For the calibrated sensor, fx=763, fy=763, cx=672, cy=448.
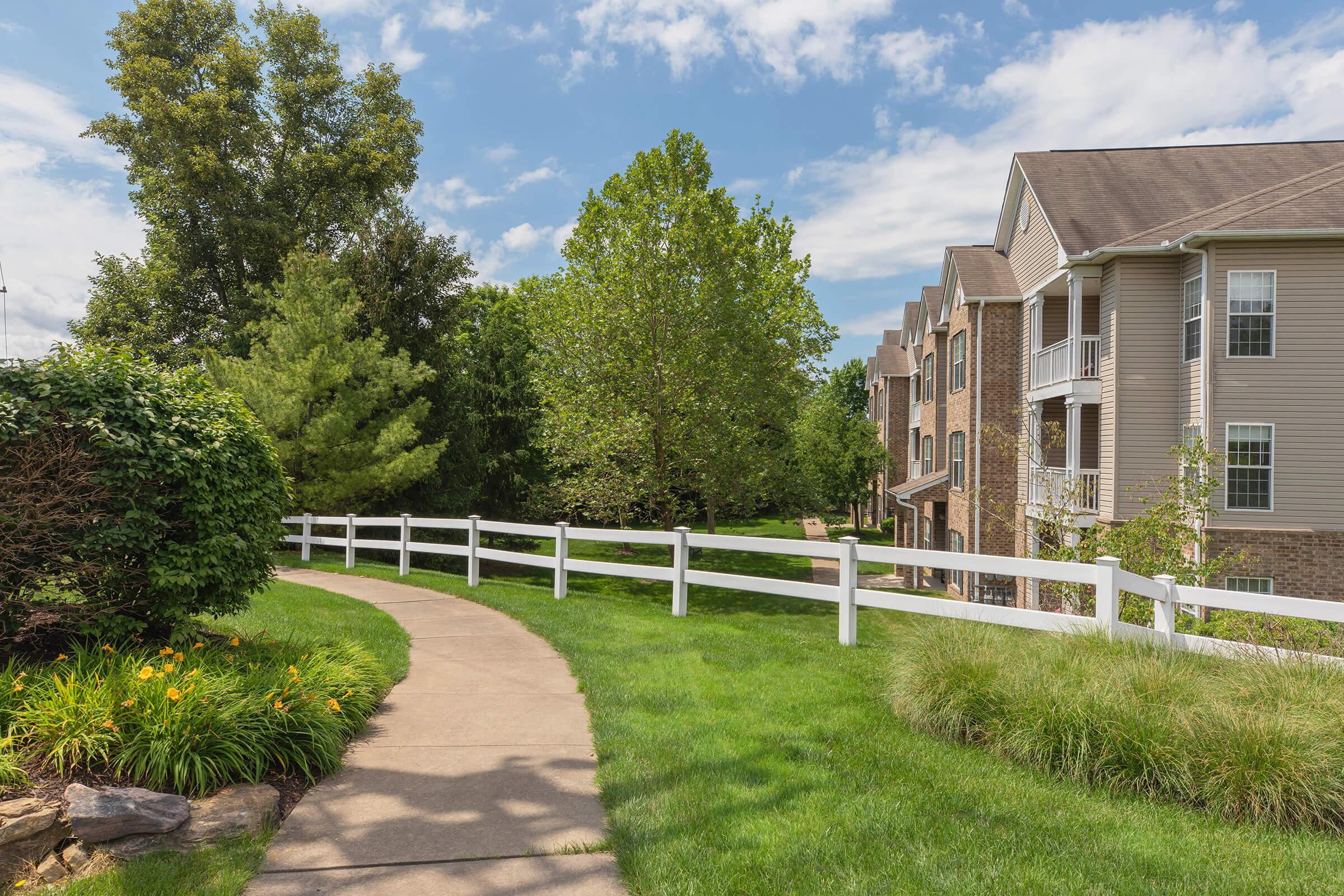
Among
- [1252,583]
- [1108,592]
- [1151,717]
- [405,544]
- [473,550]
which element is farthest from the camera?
[1252,583]

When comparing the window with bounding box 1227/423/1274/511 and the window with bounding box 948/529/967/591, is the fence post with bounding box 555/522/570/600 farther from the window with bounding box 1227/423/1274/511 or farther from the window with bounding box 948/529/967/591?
the window with bounding box 948/529/967/591

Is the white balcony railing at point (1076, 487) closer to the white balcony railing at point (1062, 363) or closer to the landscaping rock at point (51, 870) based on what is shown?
the white balcony railing at point (1062, 363)

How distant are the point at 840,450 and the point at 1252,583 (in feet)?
80.7

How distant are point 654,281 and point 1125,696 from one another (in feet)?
50.3

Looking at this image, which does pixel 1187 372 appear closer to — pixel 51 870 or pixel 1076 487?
pixel 1076 487

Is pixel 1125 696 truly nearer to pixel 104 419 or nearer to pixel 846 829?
pixel 846 829

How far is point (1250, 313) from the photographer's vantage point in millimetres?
15492

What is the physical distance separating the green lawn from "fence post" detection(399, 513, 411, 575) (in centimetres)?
185

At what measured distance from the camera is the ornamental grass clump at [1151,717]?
171 inches

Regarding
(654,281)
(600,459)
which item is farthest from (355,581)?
(654,281)

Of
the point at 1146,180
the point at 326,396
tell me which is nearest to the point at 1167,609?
the point at 1146,180

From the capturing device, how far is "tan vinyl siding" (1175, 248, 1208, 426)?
52.6ft

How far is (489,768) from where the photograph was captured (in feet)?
16.3

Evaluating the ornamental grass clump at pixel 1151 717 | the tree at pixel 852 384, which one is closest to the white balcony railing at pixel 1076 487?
the ornamental grass clump at pixel 1151 717
